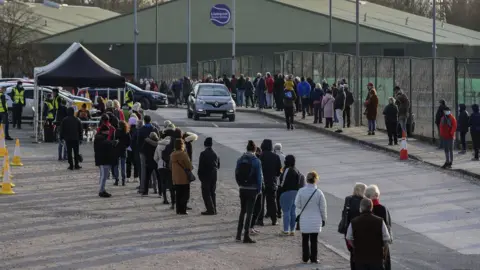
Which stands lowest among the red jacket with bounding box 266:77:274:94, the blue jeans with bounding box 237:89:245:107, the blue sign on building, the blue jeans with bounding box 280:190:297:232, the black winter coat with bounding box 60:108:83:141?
the blue jeans with bounding box 280:190:297:232

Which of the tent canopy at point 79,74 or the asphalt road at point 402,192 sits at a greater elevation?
the tent canopy at point 79,74

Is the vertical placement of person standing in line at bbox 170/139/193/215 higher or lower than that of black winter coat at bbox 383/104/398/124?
lower

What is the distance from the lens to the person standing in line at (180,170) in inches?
774

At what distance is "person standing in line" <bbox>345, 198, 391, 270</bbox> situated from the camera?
1203cm

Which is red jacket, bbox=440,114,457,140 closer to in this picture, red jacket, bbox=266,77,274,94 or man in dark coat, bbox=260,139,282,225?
man in dark coat, bbox=260,139,282,225

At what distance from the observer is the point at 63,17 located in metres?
108

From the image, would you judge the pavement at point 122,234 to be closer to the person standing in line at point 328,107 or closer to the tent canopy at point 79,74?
Result: the tent canopy at point 79,74

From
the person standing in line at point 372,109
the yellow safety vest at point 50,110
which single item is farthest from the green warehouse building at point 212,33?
the yellow safety vest at point 50,110

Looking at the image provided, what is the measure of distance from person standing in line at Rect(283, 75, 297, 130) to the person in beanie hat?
18086 millimetres

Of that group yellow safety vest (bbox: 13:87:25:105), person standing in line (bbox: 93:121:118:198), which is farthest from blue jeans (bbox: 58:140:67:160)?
yellow safety vest (bbox: 13:87:25:105)

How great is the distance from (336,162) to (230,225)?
1139cm

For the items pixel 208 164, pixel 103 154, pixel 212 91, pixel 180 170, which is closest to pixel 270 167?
pixel 208 164

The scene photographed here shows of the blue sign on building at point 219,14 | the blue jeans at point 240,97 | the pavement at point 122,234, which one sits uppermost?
the blue sign on building at point 219,14

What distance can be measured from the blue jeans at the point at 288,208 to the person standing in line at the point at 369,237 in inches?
211
